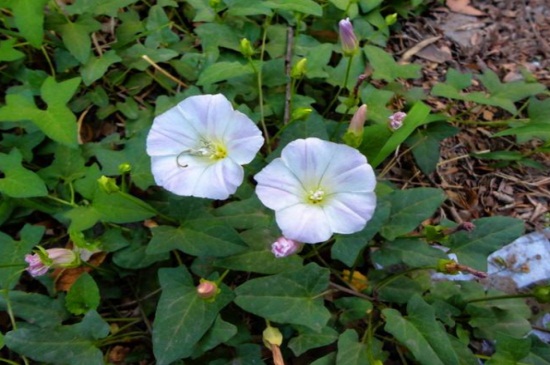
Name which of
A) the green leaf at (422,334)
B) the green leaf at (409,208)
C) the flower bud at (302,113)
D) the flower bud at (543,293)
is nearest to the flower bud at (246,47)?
the flower bud at (302,113)

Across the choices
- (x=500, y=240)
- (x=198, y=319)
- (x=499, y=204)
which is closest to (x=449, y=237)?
(x=500, y=240)

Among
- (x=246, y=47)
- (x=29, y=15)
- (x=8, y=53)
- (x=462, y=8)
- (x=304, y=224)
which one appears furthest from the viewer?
(x=462, y=8)

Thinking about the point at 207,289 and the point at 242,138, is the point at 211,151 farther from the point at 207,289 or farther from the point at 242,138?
the point at 207,289

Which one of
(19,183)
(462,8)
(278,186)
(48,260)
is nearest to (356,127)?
(278,186)

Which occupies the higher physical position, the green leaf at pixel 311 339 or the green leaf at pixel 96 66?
the green leaf at pixel 96 66

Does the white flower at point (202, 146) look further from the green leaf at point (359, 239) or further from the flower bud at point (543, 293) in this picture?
the flower bud at point (543, 293)

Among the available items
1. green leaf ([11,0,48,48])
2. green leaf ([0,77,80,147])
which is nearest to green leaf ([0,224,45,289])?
green leaf ([0,77,80,147])
